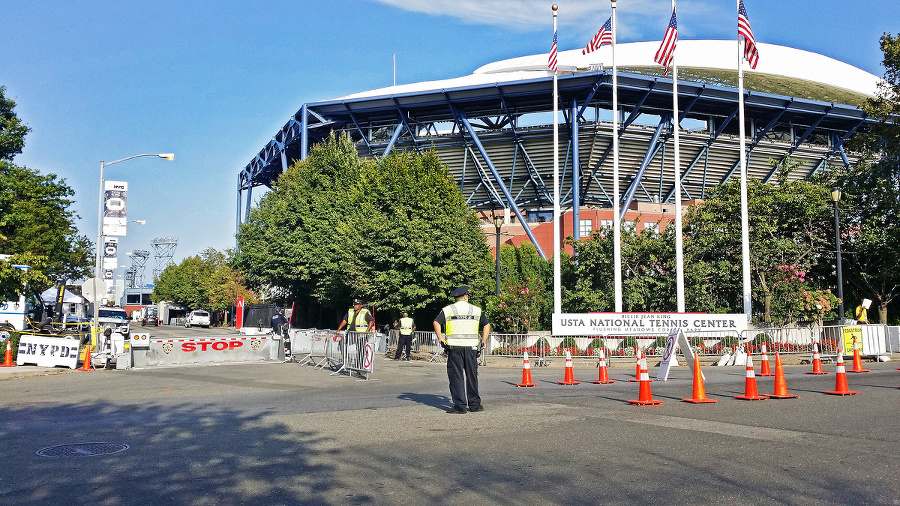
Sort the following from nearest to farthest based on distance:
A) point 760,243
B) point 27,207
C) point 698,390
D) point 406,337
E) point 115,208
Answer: point 698,390 < point 406,337 < point 115,208 < point 760,243 < point 27,207

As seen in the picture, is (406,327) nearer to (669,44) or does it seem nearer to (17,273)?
(17,273)

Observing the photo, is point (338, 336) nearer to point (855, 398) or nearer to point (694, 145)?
point (855, 398)

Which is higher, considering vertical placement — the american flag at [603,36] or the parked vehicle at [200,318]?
the american flag at [603,36]

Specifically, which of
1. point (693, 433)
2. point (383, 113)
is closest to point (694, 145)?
point (383, 113)

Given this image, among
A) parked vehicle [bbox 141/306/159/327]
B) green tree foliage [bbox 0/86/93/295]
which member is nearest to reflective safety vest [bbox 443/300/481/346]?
green tree foliage [bbox 0/86/93/295]

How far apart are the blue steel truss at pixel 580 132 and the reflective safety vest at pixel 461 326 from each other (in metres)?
36.9

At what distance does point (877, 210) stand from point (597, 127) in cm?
2256

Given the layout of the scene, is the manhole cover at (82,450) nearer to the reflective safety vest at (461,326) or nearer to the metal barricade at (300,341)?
the reflective safety vest at (461,326)

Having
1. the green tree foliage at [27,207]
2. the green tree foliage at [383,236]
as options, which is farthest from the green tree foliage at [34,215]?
the green tree foliage at [383,236]

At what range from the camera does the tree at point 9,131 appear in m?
38.8

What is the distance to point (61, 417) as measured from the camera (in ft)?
35.6

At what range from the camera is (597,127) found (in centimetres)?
5216

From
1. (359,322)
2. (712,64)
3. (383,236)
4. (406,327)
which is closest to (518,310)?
(406,327)

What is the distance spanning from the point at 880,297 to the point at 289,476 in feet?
109
